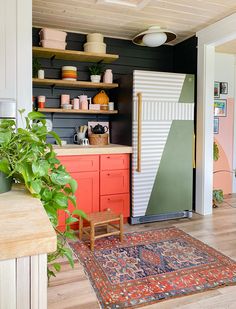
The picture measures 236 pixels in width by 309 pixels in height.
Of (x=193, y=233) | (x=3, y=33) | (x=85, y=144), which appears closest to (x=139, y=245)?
(x=193, y=233)

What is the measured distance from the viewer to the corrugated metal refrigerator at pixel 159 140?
3.38 m

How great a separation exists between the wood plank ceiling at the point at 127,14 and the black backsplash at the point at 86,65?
0.21 metres

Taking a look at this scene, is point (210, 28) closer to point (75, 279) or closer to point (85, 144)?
point (85, 144)

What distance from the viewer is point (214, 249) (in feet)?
8.98

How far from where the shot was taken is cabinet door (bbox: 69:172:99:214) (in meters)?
3.27

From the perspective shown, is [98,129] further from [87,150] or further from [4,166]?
[4,166]

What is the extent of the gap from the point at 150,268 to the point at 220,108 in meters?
3.40

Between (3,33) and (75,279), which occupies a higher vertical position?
(3,33)

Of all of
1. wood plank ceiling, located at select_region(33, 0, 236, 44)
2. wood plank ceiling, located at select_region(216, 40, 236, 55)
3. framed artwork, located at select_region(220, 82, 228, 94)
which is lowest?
framed artwork, located at select_region(220, 82, 228, 94)

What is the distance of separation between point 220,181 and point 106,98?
8.36 ft

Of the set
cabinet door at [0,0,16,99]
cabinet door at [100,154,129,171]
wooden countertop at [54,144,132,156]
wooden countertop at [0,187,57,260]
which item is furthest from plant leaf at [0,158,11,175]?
cabinet door at [100,154,129,171]

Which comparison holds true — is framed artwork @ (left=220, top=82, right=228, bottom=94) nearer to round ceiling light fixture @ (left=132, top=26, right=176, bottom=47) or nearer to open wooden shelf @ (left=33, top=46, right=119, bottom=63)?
round ceiling light fixture @ (left=132, top=26, right=176, bottom=47)

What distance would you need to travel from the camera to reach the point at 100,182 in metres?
3.36

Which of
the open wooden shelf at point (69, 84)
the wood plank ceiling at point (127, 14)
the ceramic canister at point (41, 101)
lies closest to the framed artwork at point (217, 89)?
the wood plank ceiling at point (127, 14)
